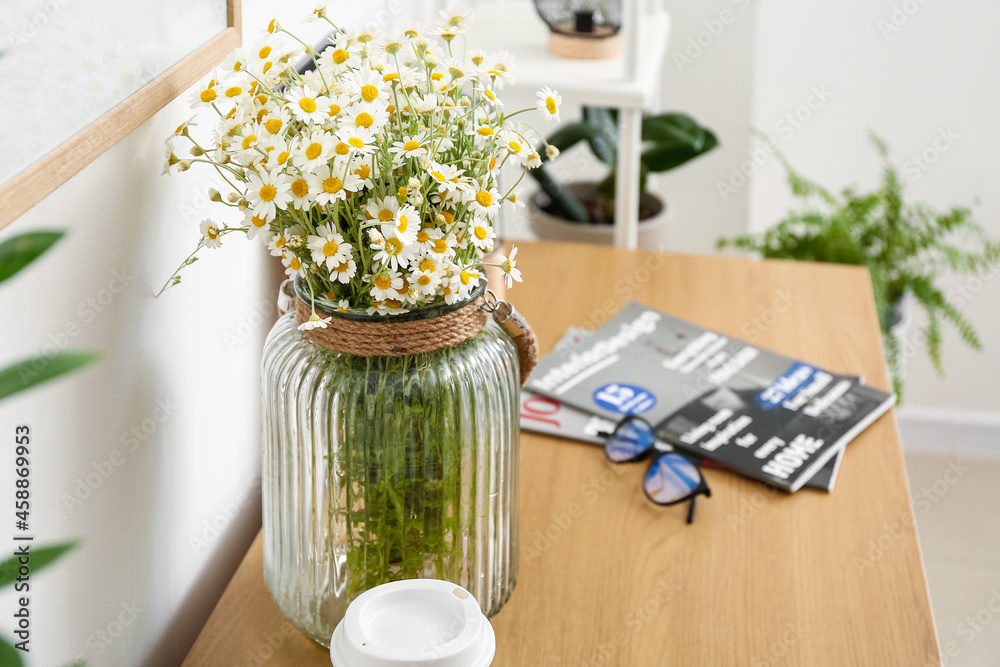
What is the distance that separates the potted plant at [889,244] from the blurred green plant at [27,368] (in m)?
1.58

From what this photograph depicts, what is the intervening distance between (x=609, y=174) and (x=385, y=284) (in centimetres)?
132

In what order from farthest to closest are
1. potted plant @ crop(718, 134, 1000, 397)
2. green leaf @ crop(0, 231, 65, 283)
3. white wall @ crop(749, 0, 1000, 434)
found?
white wall @ crop(749, 0, 1000, 434) < potted plant @ crop(718, 134, 1000, 397) < green leaf @ crop(0, 231, 65, 283)

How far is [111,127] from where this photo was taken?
57 centimetres

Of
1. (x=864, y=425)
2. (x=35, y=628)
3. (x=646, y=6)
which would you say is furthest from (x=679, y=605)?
(x=646, y=6)

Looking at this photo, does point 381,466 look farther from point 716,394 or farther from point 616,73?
point 616,73

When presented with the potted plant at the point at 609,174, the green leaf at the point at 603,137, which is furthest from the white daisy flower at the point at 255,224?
the green leaf at the point at 603,137

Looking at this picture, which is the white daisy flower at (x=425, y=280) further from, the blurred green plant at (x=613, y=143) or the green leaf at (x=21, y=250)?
the blurred green plant at (x=613, y=143)

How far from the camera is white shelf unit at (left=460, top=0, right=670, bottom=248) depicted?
1.42 m

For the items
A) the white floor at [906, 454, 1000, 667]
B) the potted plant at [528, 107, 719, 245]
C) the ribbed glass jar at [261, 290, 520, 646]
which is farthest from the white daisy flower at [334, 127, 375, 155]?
the white floor at [906, 454, 1000, 667]

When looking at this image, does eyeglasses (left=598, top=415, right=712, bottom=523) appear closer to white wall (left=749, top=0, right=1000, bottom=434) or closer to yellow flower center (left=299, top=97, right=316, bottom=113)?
yellow flower center (left=299, top=97, right=316, bottom=113)

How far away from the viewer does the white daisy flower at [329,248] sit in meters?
0.59

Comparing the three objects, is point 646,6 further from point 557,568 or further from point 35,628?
point 35,628

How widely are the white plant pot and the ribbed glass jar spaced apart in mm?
1035

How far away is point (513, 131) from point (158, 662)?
19.6 inches
